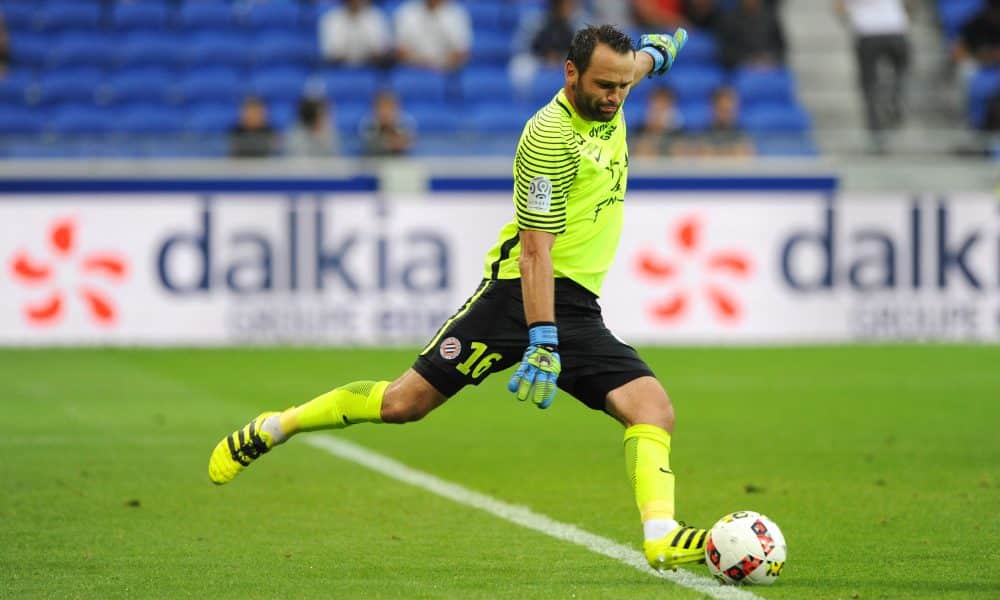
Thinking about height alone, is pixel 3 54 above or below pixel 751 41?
below

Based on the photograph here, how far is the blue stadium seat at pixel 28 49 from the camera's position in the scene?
20062mm

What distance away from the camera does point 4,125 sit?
744 inches

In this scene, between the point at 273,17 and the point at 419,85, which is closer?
the point at 419,85

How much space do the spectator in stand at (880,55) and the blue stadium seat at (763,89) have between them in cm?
103

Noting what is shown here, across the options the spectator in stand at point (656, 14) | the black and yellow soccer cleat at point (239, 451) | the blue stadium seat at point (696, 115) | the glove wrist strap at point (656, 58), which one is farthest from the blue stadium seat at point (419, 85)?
the black and yellow soccer cleat at point (239, 451)

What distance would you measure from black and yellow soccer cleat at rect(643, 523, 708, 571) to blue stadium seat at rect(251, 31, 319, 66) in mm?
15023

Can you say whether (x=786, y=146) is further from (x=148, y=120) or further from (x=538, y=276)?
(x=538, y=276)

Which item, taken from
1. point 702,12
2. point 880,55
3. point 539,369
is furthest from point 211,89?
point 539,369

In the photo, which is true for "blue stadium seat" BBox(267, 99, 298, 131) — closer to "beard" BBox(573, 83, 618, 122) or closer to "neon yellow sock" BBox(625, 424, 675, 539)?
"beard" BBox(573, 83, 618, 122)

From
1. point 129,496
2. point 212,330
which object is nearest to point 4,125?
point 212,330

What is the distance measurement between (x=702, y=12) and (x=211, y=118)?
20.8ft

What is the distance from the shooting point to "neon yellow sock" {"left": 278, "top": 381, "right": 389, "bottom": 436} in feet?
22.6

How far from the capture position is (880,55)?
19359 mm

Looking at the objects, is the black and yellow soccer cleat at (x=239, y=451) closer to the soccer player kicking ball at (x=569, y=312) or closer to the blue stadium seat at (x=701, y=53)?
the soccer player kicking ball at (x=569, y=312)
